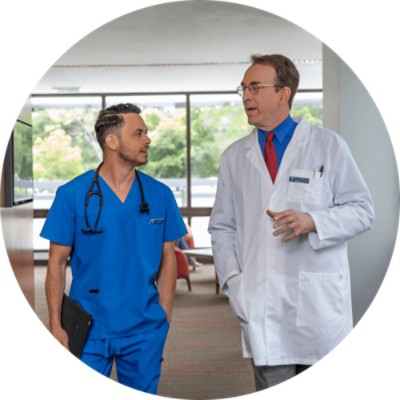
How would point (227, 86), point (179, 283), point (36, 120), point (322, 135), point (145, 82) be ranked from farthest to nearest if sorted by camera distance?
point (36, 120)
point (227, 86)
point (145, 82)
point (179, 283)
point (322, 135)

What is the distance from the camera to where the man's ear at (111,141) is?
286 centimetres

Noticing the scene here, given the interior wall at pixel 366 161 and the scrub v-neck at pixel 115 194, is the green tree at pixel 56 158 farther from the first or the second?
the scrub v-neck at pixel 115 194

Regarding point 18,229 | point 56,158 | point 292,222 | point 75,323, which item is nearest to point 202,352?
point 18,229

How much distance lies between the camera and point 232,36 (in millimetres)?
7426

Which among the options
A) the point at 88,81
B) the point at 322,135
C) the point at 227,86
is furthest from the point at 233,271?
the point at 227,86

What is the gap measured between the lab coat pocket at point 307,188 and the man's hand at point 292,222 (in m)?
0.12

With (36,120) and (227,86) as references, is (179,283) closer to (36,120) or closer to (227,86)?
(227,86)

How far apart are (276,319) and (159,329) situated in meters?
0.46

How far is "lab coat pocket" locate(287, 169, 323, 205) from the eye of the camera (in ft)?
8.89

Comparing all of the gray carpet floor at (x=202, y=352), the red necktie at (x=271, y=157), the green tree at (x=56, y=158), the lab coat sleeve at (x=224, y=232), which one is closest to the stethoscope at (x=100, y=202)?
the lab coat sleeve at (x=224, y=232)

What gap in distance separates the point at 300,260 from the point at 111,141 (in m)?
0.87

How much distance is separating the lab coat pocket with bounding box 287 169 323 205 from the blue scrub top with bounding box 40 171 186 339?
1.91 ft

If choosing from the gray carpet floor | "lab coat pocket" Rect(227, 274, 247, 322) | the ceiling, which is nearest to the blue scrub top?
"lab coat pocket" Rect(227, 274, 247, 322)

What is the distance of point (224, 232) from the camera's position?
9.53ft
